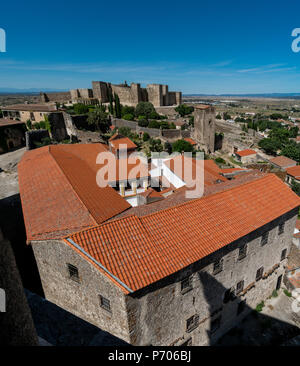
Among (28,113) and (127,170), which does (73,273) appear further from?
(28,113)

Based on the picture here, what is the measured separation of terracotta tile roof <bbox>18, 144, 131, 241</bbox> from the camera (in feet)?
40.9

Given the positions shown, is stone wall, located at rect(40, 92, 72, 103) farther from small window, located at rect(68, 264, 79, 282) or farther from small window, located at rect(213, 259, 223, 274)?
small window, located at rect(213, 259, 223, 274)

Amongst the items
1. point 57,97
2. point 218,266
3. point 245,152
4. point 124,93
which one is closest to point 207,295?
point 218,266

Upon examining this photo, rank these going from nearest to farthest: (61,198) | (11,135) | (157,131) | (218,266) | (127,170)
→ (218,266) < (61,198) < (127,170) < (11,135) < (157,131)

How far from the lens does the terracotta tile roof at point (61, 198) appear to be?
1246cm

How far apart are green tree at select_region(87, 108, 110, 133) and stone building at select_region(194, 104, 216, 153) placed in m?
22.5

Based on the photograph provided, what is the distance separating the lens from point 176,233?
10.5 m

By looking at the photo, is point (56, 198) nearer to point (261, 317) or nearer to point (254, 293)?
point (254, 293)

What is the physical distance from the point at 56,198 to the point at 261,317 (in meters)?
17.0

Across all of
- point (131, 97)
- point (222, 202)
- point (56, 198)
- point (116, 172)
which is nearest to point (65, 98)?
point (131, 97)

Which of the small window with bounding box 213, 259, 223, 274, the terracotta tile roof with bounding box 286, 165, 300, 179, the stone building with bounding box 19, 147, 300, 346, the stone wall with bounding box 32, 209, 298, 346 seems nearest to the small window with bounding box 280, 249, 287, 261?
the stone building with bounding box 19, 147, 300, 346

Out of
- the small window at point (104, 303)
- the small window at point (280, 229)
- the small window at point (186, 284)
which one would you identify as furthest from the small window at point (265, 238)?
the small window at point (104, 303)

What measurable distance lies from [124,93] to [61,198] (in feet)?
211

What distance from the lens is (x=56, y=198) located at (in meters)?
15.1
